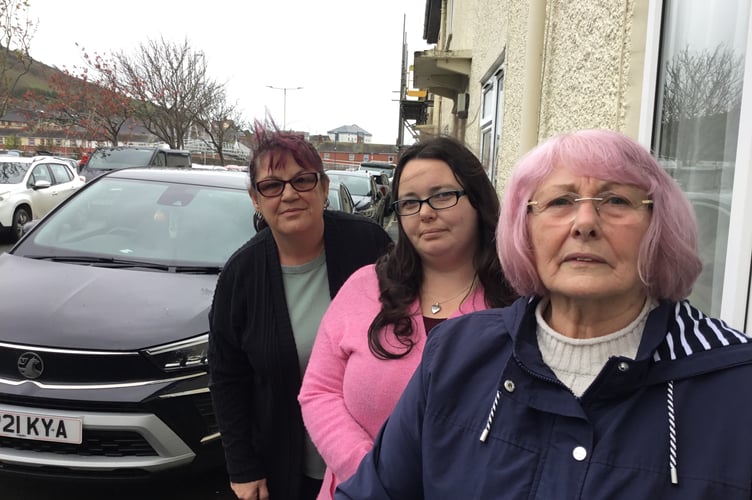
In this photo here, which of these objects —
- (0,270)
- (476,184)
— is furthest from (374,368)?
(0,270)

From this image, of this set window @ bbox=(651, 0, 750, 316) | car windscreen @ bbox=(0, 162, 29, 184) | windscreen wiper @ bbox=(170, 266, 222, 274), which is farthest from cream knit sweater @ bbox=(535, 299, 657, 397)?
car windscreen @ bbox=(0, 162, 29, 184)

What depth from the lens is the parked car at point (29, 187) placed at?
1091 centimetres

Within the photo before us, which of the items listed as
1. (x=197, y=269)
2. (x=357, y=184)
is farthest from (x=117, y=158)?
(x=197, y=269)

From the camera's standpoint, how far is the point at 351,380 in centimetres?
158

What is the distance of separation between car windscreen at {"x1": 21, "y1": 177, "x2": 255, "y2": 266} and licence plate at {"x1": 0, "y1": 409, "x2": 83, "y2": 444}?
47.0 inches

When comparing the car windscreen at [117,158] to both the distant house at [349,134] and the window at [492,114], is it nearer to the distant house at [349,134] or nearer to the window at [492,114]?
the window at [492,114]

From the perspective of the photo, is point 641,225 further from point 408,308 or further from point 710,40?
point 710,40

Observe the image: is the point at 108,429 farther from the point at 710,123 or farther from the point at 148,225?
the point at 710,123

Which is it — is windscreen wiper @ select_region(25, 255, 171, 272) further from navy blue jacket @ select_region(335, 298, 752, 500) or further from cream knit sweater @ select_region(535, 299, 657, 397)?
cream knit sweater @ select_region(535, 299, 657, 397)

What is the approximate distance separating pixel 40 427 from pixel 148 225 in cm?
166

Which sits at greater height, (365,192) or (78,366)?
(365,192)

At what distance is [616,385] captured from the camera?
95cm

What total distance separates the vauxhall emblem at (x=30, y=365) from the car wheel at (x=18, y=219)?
31.3 ft

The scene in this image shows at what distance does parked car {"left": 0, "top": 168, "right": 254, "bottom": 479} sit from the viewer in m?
2.62
